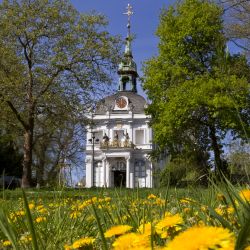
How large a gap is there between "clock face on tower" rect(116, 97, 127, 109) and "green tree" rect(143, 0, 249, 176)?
27.2 meters

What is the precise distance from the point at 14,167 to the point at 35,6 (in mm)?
16002

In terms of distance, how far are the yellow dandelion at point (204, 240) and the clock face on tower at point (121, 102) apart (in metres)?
53.0

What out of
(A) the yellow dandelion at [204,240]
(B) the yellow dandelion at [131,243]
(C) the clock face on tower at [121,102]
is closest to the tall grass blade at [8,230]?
(B) the yellow dandelion at [131,243]

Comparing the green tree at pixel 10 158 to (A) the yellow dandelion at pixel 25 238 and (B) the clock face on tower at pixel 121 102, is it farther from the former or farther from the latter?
(A) the yellow dandelion at pixel 25 238

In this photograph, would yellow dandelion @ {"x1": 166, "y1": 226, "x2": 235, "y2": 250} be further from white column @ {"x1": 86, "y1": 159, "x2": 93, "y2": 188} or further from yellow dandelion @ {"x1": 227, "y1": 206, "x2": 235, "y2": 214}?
white column @ {"x1": 86, "y1": 159, "x2": 93, "y2": 188}

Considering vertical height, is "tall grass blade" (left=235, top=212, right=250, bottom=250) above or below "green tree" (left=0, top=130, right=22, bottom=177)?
below

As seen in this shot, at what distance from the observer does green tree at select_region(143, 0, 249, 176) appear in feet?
77.5

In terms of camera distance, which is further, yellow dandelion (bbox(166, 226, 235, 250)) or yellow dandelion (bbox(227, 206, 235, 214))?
yellow dandelion (bbox(227, 206, 235, 214))

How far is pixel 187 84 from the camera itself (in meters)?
24.0

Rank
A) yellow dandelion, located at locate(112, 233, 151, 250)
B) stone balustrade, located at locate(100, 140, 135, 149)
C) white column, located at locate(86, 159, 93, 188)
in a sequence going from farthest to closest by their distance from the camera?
1. stone balustrade, located at locate(100, 140, 135, 149)
2. white column, located at locate(86, 159, 93, 188)
3. yellow dandelion, located at locate(112, 233, 151, 250)

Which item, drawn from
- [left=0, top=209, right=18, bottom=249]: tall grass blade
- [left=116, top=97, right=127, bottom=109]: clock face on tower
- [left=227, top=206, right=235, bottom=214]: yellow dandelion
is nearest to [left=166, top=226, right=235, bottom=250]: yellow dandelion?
[left=0, top=209, right=18, bottom=249]: tall grass blade

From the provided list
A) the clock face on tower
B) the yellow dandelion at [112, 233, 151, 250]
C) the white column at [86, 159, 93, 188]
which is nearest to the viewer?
the yellow dandelion at [112, 233, 151, 250]

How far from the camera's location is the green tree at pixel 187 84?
77.5 ft

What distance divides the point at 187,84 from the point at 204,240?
78.2 ft
